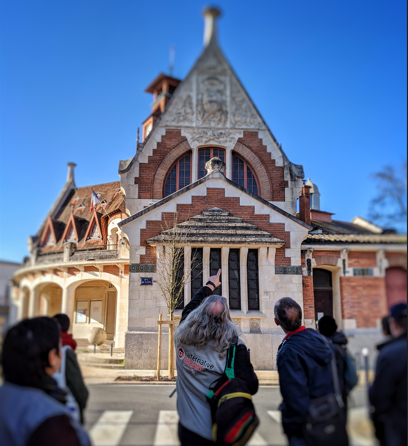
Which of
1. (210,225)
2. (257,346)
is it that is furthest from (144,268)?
(257,346)

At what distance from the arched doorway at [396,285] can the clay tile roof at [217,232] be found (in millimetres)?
6713

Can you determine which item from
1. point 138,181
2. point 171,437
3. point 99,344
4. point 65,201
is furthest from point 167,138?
point 171,437

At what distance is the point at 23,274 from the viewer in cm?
239

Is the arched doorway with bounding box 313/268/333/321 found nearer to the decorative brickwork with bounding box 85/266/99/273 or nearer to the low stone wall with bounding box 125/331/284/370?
the decorative brickwork with bounding box 85/266/99/273

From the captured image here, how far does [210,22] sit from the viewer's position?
2465 mm

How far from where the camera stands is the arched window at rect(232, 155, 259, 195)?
35.8 ft

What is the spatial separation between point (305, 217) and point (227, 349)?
21.0ft

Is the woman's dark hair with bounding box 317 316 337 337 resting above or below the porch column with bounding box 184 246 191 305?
below

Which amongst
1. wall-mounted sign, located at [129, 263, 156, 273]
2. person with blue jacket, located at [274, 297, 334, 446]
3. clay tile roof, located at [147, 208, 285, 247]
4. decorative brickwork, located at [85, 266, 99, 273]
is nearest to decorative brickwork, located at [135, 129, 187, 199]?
clay tile roof, located at [147, 208, 285, 247]

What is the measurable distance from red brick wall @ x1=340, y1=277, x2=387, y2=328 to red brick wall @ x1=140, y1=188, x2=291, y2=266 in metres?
6.68

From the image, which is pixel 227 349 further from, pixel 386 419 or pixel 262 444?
pixel 386 419

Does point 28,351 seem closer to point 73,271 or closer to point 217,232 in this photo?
point 73,271

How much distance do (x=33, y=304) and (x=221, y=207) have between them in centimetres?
751

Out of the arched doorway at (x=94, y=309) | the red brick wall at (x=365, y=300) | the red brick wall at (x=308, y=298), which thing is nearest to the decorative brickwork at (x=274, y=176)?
the red brick wall at (x=308, y=298)
